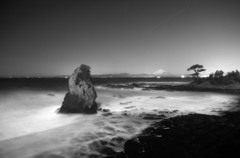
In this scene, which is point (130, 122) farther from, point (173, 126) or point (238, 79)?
point (238, 79)

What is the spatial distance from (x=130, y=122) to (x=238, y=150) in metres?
7.85

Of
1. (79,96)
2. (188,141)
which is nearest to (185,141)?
(188,141)

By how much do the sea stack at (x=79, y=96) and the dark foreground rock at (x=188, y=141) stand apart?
7698 millimetres

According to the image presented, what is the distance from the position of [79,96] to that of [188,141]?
10.9m

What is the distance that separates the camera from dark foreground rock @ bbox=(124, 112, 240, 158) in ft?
24.6

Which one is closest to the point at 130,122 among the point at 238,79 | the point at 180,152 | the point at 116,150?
the point at 116,150

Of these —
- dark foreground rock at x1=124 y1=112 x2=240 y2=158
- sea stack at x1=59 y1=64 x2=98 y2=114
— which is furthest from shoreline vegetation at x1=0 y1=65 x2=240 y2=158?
sea stack at x1=59 y1=64 x2=98 y2=114

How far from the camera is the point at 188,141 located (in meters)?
8.80

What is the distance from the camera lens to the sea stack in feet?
54.9

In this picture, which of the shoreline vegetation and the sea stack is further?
the sea stack

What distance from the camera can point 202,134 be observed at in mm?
9695

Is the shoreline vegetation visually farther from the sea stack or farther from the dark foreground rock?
the sea stack

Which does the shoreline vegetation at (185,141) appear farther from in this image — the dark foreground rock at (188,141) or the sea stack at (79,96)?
the sea stack at (79,96)

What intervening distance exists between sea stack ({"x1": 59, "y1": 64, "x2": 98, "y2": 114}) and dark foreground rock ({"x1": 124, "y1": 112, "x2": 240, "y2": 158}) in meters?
7.70
